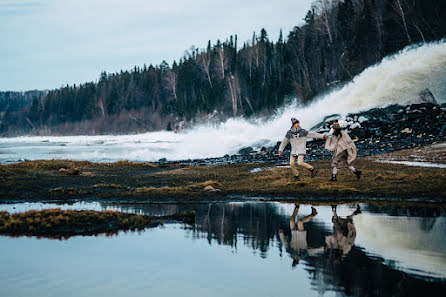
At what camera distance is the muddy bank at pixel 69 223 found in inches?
413

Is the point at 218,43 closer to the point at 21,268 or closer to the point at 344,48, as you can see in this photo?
the point at 344,48

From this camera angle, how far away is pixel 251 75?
100 meters

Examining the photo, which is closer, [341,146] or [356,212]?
[356,212]

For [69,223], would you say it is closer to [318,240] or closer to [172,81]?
[318,240]

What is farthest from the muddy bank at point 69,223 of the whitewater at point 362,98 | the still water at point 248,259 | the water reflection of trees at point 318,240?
the whitewater at point 362,98

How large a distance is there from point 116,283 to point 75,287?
1.78ft

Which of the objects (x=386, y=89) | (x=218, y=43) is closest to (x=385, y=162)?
(x=386, y=89)

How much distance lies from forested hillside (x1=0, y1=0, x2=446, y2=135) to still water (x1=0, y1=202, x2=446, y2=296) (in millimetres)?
47771

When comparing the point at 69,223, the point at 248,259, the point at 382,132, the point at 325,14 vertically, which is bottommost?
the point at 248,259

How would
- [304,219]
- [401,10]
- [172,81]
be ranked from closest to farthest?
[304,219], [401,10], [172,81]

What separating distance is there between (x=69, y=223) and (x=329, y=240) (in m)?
5.39

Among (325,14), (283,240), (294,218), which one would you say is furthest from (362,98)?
(283,240)

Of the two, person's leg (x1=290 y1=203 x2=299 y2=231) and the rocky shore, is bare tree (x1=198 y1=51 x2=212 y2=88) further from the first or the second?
person's leg (x1=290 y1=203 x2=299 y2=231)

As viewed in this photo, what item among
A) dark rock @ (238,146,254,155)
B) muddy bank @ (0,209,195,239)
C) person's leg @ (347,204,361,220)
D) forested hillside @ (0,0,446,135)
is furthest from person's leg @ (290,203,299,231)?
forested hillside @ (0,0,446,135)
